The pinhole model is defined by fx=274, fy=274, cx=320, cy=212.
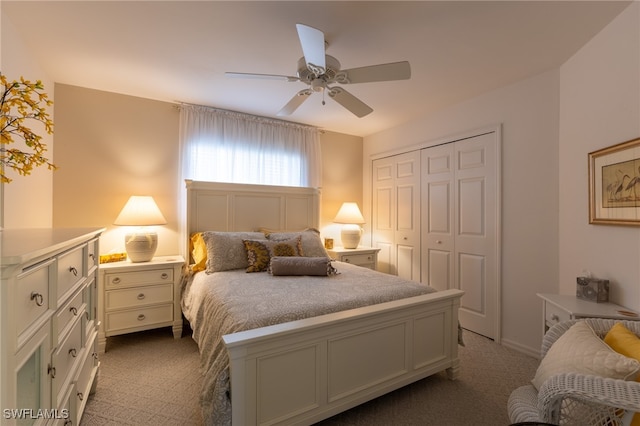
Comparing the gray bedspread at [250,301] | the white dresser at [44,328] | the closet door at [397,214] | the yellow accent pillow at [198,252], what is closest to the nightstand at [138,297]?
the yellow accent pillow at [198,252]

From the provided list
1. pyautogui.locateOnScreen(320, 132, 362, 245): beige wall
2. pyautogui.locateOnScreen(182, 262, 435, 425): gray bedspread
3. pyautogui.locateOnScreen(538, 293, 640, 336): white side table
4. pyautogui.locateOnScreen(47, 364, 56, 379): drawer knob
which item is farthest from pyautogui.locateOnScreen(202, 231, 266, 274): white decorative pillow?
pyautogui.locateOnScreen(538, 293, 640, 336): white side table

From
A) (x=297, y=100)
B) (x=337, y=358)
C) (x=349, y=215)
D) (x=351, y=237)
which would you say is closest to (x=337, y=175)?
(x=349, y=215)

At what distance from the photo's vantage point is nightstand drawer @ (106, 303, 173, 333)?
8.07ft

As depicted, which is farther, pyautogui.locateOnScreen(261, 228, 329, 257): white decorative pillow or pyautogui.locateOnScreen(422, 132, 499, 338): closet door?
pyautogui.locateOnScreen(261, 228, 329, 257): white decorative pillow

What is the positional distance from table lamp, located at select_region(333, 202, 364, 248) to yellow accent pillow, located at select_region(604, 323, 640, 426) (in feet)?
8.92

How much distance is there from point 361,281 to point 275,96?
6.90 ft

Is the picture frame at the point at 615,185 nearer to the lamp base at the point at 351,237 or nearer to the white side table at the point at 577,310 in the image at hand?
the white side table at the point at 577,310

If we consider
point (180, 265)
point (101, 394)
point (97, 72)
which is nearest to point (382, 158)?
point (180, 265)

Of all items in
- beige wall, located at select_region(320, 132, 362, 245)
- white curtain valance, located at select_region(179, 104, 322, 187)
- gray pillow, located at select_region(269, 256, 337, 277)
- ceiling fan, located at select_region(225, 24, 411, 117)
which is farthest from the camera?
beige wall, located at select_region(320, 132, 362, 245)

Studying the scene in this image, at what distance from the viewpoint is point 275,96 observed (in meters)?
2.94

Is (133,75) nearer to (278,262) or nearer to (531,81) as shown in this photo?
(278,262)

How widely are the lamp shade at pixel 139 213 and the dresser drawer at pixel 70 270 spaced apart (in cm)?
129

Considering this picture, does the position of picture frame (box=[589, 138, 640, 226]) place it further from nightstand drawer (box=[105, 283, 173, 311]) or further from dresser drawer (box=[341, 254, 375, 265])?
nightstand drawer (box=[105, 283, 173, 311])

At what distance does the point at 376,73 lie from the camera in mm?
1734
